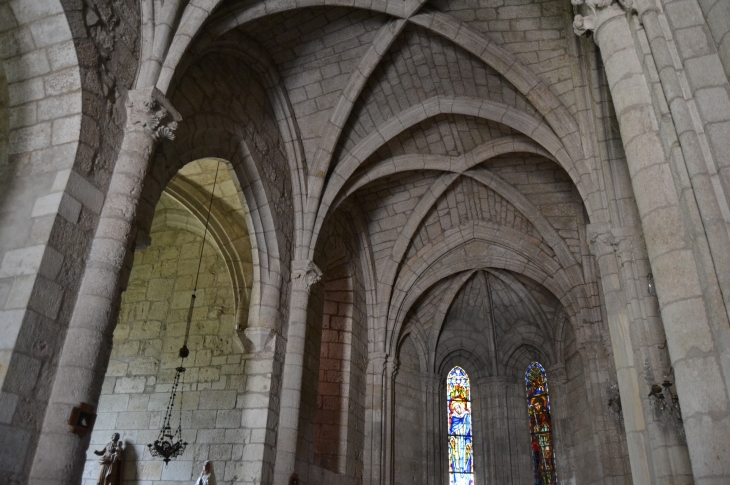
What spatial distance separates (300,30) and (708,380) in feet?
24.4

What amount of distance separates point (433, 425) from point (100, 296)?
1083 cm

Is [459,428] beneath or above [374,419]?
above

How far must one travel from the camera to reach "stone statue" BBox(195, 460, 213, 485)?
820 centimetres

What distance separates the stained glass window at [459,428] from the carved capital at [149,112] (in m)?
11.8

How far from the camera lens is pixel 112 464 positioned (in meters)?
8.98

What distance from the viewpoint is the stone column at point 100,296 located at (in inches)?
184

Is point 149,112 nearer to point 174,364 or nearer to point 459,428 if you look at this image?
point 174,364

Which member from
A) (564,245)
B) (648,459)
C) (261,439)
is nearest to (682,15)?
(648,459)

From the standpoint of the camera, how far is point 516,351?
52.4 feet

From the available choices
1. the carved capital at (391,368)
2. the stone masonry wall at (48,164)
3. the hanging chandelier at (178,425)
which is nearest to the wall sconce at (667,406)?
the stone masonry wall at (48,164)

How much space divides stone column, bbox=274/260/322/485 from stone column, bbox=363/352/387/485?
3.33m

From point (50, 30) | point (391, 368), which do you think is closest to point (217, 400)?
point (391, 368)

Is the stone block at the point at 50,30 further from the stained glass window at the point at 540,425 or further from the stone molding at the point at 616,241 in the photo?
the stained glass window at the point at 540,425

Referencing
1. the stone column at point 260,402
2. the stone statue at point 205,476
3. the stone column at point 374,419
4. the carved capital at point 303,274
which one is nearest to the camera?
the stone column at point 260,402
